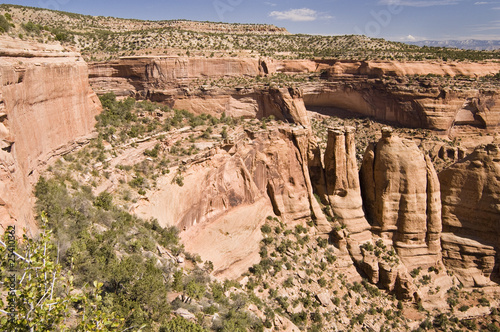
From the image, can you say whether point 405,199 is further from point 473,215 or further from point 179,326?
point 179,326

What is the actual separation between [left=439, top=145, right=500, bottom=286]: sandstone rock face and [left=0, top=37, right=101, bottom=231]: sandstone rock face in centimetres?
2967

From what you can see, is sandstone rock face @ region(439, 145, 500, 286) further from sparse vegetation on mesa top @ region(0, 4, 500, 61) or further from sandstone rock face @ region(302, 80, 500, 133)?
sparse vegetation on mesa top @ region(0, 4, 500, 61)

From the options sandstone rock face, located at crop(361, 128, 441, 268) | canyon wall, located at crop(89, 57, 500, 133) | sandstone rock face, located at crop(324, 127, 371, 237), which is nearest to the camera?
sandstone rock face, located at crop(361, 128, 441, 268)

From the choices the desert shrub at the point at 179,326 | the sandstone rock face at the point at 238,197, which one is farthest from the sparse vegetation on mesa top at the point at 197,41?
the desert shrub at the point at 179,326

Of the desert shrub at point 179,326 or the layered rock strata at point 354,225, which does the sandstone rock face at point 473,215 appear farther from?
the desert shrub at point 179,326

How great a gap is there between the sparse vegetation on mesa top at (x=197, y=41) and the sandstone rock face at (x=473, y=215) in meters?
26.9

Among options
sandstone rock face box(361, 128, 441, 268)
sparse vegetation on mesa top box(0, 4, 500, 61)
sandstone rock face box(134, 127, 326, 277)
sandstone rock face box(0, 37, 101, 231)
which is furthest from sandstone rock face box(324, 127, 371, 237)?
sparse vegetation on mesa top box(0, 4, 500, 61)

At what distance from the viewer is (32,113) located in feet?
52.0

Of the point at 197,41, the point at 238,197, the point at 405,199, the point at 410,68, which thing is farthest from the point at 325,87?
the point at 238,197

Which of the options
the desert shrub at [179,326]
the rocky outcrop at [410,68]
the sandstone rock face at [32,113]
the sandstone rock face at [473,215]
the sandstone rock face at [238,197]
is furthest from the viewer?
the rocky outcrop at [410,68]

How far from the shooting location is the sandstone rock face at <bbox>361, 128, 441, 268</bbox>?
28.3 meters

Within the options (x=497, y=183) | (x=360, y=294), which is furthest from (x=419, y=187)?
(x=360, y=294)

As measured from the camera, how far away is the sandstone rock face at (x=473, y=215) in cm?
2819

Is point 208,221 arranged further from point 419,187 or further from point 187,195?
point 419,187
